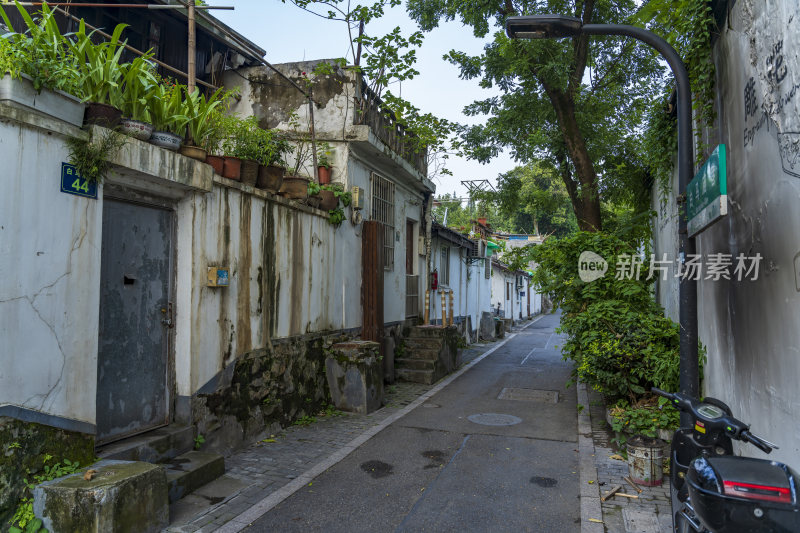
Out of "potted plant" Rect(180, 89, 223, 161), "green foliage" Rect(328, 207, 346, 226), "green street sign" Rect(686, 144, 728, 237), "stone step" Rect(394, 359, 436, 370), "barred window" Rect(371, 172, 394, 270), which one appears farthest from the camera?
"stone step" Rect(394, 359, 436, 370)

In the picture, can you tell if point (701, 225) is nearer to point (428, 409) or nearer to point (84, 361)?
point (84, 361)

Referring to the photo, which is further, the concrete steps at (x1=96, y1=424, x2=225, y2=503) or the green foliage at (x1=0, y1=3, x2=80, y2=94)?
the concrete steps at (x1=96, y1=424, x2=225, y2=503)

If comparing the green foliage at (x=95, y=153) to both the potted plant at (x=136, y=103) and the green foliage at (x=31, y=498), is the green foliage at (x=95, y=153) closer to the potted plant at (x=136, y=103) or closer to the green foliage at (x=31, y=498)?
the potted plant at (x=136, y=103)

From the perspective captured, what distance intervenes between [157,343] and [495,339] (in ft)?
56.3

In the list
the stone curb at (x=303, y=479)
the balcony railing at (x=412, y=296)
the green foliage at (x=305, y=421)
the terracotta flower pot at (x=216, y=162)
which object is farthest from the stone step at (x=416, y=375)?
the terracotta flower pot at (x=216, y=162)

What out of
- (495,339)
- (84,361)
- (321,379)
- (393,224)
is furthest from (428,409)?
(495,339)

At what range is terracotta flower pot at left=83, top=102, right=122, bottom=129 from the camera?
15.6ft

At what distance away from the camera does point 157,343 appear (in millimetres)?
5848

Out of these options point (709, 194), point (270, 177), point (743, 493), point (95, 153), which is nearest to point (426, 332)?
point (270, 177)

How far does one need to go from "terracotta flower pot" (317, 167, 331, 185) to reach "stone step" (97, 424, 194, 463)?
5.23 metres

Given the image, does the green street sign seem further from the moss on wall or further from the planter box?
the moss on wall

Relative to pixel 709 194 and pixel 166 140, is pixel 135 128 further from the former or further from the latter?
pixel 709 194

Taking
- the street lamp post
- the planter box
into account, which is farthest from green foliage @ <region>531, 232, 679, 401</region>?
the planter box

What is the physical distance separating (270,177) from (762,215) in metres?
5.82
